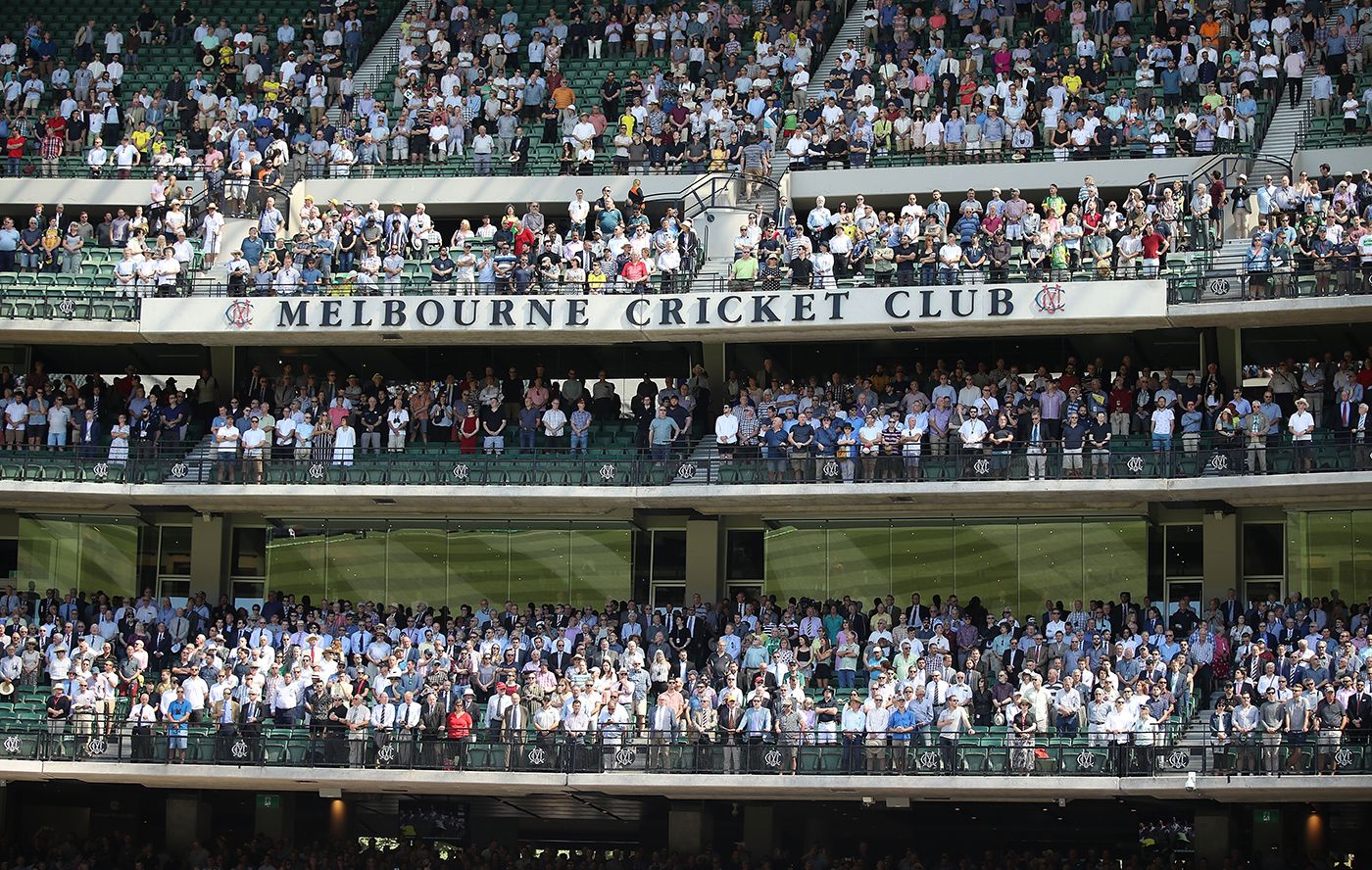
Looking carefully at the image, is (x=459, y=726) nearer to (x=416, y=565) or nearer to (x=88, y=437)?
(x=416, y=565)

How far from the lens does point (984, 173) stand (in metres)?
36.8

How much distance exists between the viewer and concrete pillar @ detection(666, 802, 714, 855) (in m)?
32.9

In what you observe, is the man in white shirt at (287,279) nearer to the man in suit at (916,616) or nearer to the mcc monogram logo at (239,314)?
the mcc monogram logo at (239,314)

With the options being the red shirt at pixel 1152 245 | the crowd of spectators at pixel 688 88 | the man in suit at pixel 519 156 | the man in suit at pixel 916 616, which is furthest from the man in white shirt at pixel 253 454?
the red shirt at pixel 1152 245

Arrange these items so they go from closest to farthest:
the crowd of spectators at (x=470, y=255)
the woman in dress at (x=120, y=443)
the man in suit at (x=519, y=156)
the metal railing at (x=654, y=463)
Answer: the metal railing at (x=654, y=463) < the crowd of spectators at (x=470, y=255) < the woman in dress at (x=120, y=443) < the man in suit at (x=519, y=156)

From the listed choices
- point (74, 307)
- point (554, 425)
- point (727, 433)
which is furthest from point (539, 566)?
point (74, 307)

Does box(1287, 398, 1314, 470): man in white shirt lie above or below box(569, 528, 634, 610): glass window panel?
above

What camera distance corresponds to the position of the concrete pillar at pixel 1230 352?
111ft

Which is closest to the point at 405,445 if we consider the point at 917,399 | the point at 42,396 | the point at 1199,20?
the point at 42,396

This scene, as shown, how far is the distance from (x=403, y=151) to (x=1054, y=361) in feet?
37.9

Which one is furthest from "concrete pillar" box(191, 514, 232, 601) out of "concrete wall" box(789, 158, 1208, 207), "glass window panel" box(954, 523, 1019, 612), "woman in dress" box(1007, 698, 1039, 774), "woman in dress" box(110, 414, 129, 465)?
"woman in dress" box(1007, 698, 1039, 774)

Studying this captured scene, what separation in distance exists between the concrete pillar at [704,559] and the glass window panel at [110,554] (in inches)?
358

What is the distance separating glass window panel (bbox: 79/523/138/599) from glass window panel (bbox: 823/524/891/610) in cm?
1132

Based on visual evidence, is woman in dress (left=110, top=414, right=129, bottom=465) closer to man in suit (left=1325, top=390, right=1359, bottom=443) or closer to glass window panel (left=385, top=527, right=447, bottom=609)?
glass window panel (left=385, top=527, right=447, bottom=609)
